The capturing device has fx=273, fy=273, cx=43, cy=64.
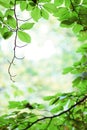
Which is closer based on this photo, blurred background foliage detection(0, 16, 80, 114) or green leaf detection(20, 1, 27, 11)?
green leaf detection(20, 1, 27, 11)

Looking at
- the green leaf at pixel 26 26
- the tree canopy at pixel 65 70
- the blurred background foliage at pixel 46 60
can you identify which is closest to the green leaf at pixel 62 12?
the tree canopy at pixel 65 70

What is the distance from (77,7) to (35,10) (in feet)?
0.59

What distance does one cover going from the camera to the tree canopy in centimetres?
113

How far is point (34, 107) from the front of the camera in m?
1.37

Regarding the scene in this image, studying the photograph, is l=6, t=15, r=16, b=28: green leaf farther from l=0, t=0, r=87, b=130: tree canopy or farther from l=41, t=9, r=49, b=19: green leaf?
l=41, t=9, r=49, b=19: green leaf

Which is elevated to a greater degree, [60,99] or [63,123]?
[60,99]

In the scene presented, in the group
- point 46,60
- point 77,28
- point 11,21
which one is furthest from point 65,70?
point 46,60

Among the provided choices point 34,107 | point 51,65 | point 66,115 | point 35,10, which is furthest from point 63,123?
point 51,65

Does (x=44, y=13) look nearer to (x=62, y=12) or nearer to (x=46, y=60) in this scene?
(x=62, y=12)

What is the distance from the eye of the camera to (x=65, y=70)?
1.39 m

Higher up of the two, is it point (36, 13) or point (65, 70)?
point (36, 13)

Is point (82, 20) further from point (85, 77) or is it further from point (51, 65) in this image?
point (51, 65)

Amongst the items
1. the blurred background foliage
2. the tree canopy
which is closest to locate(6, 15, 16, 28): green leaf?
the tree canopy

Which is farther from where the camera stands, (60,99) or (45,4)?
(60,99)
